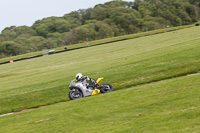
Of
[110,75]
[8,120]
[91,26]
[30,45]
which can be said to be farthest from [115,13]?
[8,120]

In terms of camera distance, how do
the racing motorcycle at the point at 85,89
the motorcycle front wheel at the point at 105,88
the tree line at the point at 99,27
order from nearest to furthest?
the racing motorcycle at the point at 85,89 → the motorcycle front wheel at the point at 105,88 → the tree line at the point at 99,27

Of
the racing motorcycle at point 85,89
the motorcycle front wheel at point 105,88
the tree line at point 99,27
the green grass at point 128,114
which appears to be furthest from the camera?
the tree line at point 99,27

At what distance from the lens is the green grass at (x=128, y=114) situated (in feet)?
37.3

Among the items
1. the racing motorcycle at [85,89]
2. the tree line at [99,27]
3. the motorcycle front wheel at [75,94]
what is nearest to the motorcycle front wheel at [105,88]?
the racing motorcycle at [85,89]

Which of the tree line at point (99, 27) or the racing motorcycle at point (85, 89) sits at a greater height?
the tree line at point (99, 27)

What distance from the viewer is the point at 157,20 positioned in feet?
603

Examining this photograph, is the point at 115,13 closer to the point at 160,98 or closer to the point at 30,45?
the point at 30,45

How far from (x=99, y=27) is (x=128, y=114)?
151 m

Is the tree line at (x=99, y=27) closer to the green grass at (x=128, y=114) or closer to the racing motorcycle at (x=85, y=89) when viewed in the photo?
the racing motorcycle at (x=85, y=89)

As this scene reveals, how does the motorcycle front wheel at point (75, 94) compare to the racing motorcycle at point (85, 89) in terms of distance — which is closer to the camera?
the racing motorcycle at point (85, 89)

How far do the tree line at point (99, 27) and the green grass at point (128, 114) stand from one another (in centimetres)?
12294

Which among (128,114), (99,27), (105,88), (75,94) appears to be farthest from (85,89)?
(99,27)

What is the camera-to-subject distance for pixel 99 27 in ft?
533

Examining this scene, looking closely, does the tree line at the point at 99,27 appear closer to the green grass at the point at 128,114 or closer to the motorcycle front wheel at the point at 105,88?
the motorcycle front wheel at the point at 105,88
